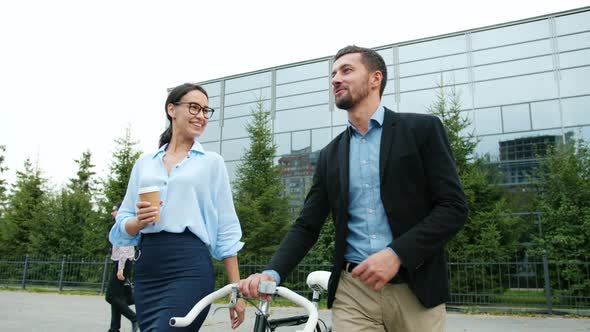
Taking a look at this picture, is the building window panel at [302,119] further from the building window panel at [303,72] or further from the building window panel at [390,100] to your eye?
the building window panel at [390,100]

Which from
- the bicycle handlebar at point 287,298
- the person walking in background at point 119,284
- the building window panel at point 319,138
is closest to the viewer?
the bicycle handlebar at point 287,298

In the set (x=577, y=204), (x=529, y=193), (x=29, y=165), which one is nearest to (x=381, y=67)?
(x=577, y=204)

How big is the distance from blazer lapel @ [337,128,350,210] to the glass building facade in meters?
17.1

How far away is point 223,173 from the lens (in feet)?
9.67

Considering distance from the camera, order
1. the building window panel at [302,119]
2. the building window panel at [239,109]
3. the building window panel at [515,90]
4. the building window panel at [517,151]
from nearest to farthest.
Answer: the building window panel at [517,151], the building window panel at [515,90], the building window panel at [302,119], the building window panel at [239,109]

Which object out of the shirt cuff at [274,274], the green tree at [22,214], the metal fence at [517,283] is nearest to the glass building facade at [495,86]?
the metal fence at [517,283]

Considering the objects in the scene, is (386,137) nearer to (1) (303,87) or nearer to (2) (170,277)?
(2) (170,277)

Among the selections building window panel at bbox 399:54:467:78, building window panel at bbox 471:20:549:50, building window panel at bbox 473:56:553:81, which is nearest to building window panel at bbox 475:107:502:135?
building window panel at bbox 473:56:553:81

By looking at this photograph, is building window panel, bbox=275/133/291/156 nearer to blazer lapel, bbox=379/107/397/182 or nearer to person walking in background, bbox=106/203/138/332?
person walking in background, bbox=106/203/138/332

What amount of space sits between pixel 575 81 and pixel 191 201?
2063 cm

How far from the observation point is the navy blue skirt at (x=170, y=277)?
2.45 meters

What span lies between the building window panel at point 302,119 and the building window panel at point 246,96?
142 cm

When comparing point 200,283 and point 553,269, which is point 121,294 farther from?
point 553,269

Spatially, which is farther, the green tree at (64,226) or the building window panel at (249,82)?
the building window panel at (249,82)
